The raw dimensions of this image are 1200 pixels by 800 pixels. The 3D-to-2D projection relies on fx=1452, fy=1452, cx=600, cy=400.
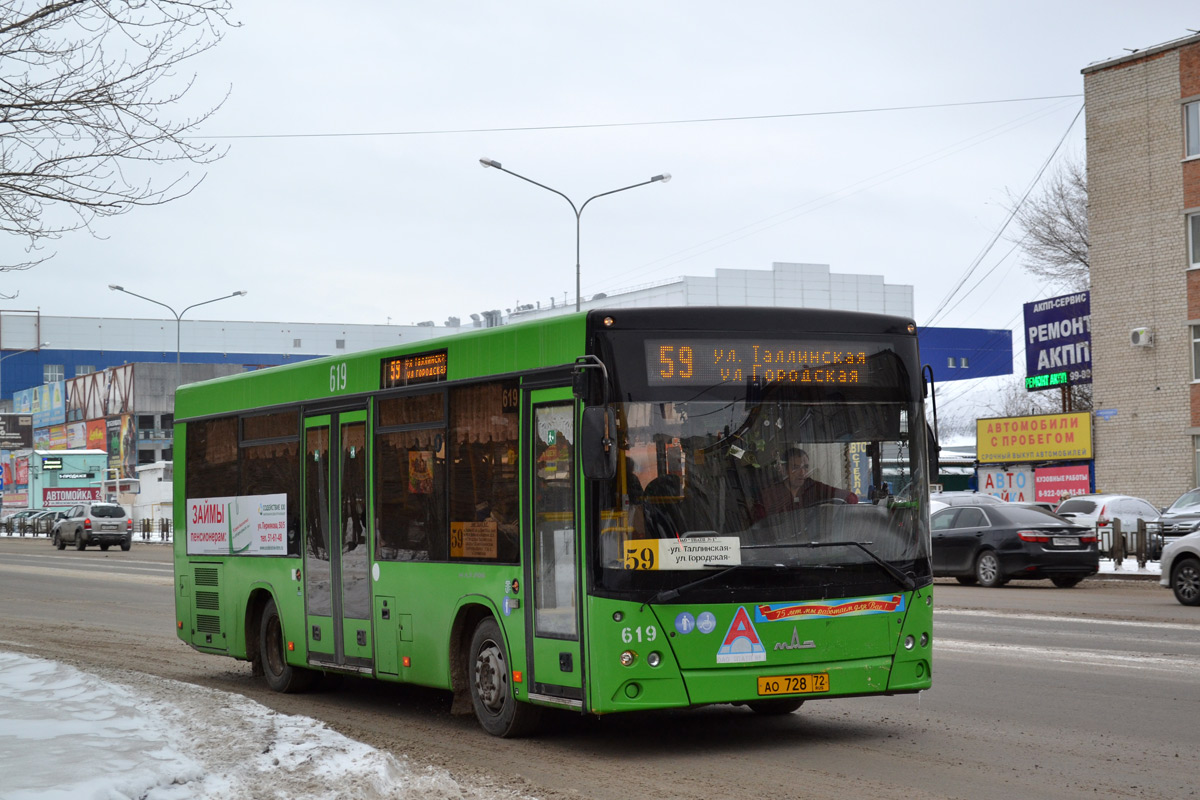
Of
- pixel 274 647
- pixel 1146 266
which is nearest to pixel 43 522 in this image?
pixel 1146 266

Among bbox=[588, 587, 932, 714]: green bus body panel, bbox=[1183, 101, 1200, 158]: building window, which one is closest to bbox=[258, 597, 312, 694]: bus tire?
bbox=[588, 587, 932, 714]: green bus body panel

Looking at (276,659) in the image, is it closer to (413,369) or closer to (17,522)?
(413,369)

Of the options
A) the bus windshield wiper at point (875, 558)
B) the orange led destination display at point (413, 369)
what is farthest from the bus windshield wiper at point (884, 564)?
the orange led destination display at point (413, 369)

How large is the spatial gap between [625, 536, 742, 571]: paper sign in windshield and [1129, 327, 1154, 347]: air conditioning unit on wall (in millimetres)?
35596

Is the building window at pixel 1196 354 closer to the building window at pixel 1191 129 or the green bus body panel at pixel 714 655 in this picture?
the building window at pixel 1191 129

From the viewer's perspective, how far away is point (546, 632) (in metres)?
9.33

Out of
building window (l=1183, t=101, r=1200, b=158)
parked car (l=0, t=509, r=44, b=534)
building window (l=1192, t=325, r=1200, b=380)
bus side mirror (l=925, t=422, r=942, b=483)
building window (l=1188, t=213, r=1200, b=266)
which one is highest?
building window (l=1183, t=101, r=1200, b=158)

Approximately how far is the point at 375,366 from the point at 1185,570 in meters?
13.0

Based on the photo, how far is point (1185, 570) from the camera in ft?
65.3

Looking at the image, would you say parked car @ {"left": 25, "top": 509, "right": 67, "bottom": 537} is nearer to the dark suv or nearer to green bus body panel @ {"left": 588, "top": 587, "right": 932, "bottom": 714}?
the dark suv

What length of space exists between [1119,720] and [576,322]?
179 inches

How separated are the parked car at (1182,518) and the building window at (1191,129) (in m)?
12.8

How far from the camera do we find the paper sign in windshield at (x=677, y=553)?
881 cm

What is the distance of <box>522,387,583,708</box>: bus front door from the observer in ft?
29.8
